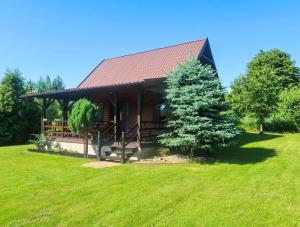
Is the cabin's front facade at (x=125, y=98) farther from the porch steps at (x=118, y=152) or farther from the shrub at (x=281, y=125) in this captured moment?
the shrub at (x=281, y=125)

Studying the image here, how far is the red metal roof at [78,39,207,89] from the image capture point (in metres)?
15.6

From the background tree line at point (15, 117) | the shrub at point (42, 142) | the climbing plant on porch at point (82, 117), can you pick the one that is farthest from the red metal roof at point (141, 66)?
the background tree line at point (15, 117)

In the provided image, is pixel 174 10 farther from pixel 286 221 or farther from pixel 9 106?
pixel 9 106

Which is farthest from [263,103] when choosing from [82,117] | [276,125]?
[82,117]

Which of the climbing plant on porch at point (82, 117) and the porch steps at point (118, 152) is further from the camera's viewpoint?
the climbing plant on porch at point (82, 117)

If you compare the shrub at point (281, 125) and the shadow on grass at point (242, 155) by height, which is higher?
the shrub at point (281, 125)

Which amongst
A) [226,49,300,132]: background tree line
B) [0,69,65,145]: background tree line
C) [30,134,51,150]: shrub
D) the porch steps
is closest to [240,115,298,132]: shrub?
[226,49,300,132]: background tree line

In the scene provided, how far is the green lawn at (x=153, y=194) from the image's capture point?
4703 millimetres

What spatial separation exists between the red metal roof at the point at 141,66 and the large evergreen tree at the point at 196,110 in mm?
3778

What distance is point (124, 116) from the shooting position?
Answer: 51.2 feet

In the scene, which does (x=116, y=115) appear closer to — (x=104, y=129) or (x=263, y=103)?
(x=104, y=129)

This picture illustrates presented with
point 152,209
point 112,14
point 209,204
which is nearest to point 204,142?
point 209,204

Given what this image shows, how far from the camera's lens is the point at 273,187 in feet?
21.8

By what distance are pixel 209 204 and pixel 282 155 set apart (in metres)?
7.30
